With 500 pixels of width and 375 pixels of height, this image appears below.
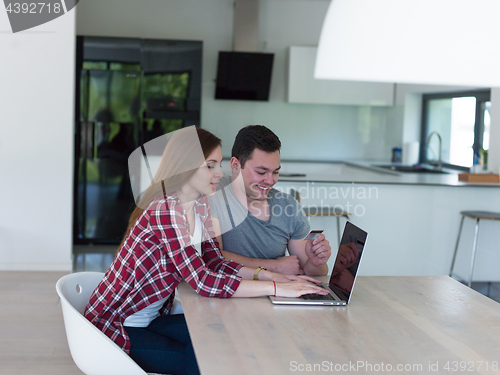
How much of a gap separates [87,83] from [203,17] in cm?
158

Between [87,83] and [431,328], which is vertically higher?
[87,83]

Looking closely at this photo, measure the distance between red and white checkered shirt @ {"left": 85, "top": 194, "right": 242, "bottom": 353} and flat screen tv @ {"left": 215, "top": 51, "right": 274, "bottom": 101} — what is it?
13.2 ft

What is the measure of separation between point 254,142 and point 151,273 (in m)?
0.71

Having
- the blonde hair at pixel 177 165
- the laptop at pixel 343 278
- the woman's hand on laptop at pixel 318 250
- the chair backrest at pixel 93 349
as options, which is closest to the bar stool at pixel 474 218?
the woman's hand on laptop at pixel 318 250

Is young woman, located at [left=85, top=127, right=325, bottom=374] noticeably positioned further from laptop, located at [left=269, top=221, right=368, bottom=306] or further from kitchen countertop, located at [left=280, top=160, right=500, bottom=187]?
kitchen countertop, located at [left=280, top=160, right=500, bottom=187]

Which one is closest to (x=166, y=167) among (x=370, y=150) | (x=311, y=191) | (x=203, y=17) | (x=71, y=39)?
(x=311, y=191)

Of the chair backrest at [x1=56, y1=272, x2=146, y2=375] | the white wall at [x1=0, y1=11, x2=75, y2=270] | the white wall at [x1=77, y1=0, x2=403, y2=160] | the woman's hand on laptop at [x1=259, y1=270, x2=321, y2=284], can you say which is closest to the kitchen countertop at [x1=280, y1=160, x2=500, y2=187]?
the white wall at [x1=77, y1=0, x2=403, y2=160]

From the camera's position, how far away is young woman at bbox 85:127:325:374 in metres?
1.66

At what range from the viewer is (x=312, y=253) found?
1.96 meters

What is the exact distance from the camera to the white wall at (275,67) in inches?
223

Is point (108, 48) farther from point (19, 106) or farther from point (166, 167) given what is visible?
point (166, 167)

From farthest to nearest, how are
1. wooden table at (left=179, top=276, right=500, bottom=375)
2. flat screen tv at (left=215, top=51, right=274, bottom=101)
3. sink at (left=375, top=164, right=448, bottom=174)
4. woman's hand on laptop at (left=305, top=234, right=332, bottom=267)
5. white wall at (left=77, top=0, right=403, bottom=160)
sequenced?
white wall at (left=77, top=0, right=403, bottom=160) < flat screen tv at (left=215, top=51, right=274, bottom=101) < sink at (left=375, top=164, right=448, bottom=174) < woman's hand on laptop at (left=305, top=234, right=332, bottom=267) < wooden table at (left=179, top=276, right=500, bottom=375)

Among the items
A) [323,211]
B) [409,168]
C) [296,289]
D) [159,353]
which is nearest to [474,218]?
[323,211]

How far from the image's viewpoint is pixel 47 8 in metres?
4.21
